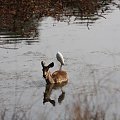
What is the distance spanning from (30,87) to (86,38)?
751 centimetres

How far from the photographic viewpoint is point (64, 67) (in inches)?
643

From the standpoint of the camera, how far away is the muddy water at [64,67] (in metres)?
10.7

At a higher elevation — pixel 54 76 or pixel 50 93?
pixel 50 93

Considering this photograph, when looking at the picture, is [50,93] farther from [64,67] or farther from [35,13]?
[35,13]

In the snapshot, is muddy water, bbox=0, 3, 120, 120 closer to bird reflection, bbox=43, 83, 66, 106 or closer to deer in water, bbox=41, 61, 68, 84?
bird reflection, bbox=43, 83, 66, 106

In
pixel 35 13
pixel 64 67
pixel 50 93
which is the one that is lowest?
pixel 35 13

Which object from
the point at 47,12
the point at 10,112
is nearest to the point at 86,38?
the point at 47,12

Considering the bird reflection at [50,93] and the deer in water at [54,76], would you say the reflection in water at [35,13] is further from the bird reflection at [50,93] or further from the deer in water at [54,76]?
the bird reflection at [50,93]

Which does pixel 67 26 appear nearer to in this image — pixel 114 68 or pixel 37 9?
pixel 37 9

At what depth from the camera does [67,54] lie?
1777cm

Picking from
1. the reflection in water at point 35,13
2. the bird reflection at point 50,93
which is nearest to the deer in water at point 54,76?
the bird reflection at point 50,93

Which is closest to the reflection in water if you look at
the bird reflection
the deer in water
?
the deer in water

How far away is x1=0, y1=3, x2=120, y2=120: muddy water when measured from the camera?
35.1 ft

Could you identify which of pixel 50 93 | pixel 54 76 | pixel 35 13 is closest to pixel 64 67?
pixel 54 76
